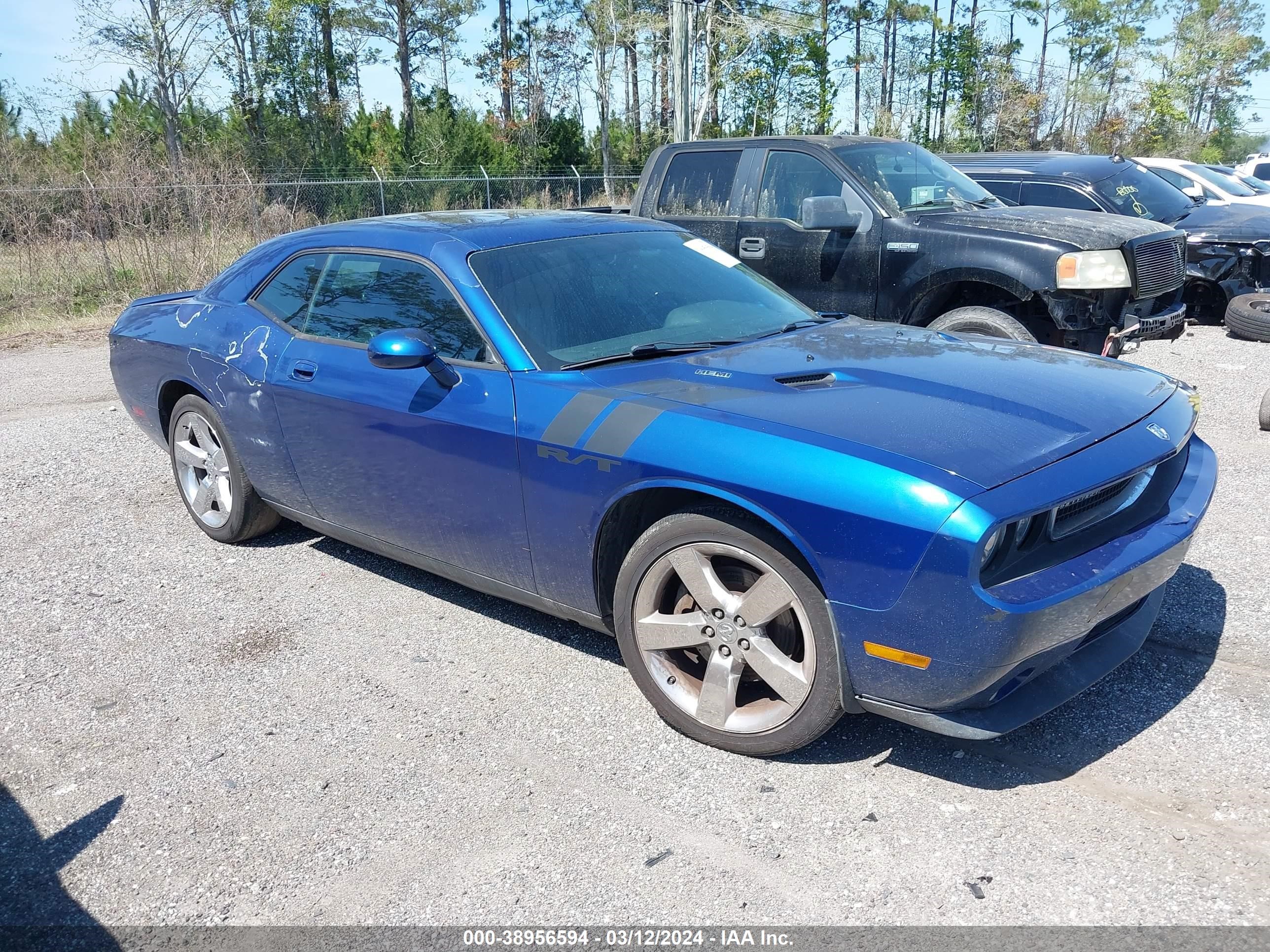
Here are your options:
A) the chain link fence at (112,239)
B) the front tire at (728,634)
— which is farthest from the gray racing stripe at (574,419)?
the chain link fence at (112,239)

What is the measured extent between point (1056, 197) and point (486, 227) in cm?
792

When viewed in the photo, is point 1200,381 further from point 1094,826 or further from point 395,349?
point 395,349

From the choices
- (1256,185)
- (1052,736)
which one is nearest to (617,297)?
(1052,736)

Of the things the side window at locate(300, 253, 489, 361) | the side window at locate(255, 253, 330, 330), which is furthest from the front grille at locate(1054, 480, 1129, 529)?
the side window at locate(255, 253, 330, 330)

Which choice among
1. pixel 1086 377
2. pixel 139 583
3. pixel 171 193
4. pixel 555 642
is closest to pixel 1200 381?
pixel 1086 377

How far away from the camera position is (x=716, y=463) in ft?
9.47

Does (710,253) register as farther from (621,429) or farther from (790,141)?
(790,141)

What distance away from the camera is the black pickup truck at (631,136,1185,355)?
6.40 m

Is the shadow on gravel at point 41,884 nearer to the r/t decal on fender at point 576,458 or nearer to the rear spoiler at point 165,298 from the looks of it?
the r/t decal on fender at point 576,458

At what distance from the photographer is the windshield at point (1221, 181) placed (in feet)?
47.4

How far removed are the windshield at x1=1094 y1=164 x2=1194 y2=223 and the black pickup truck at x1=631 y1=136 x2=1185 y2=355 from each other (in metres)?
3.01

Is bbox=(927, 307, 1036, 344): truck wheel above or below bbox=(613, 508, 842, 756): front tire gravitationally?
above

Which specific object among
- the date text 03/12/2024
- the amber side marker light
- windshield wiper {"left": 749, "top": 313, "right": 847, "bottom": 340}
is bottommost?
the date text 03/12/2024

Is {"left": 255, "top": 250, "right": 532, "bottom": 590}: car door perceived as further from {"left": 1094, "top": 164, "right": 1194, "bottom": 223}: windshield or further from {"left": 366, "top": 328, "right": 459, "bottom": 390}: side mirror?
{"left": 1094, "top": 164, "right": 1194, "bottom": 223}: windshield
